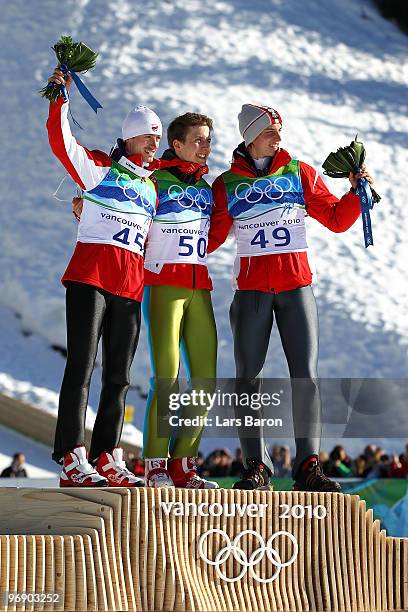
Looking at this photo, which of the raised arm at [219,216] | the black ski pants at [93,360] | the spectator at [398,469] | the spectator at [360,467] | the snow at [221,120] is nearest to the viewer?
the black ski pants at [93,360]

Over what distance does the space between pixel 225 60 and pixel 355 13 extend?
4.77 metres

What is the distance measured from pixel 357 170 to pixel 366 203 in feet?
0.57

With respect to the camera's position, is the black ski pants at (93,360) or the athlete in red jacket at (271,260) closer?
the black ski pants at (93,360)

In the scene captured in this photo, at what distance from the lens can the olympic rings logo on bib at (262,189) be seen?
5777mm

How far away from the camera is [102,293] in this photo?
5.35 metres

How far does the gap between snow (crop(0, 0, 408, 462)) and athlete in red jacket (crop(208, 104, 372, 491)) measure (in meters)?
9.13

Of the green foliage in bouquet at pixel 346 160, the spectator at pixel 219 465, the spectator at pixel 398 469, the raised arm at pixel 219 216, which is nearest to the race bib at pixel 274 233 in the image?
the raised arm at pixel 219 216

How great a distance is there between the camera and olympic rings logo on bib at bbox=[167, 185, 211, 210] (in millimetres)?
5719

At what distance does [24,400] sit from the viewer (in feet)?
49.3

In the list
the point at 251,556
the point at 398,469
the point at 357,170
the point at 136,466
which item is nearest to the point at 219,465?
the point at 136,466

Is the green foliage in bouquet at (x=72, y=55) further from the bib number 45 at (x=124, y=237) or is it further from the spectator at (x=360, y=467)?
the spectator at (x=360, y=467)

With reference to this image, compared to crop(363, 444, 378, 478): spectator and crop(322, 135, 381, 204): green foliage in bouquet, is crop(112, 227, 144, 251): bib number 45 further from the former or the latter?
crop(363, 444, 378, 478): spectator

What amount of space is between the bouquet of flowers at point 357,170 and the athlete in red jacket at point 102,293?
3.02 feet

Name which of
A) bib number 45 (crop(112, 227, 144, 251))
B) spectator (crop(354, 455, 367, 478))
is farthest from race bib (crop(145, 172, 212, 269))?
spectator (crop(354, 455, 367, 478))
